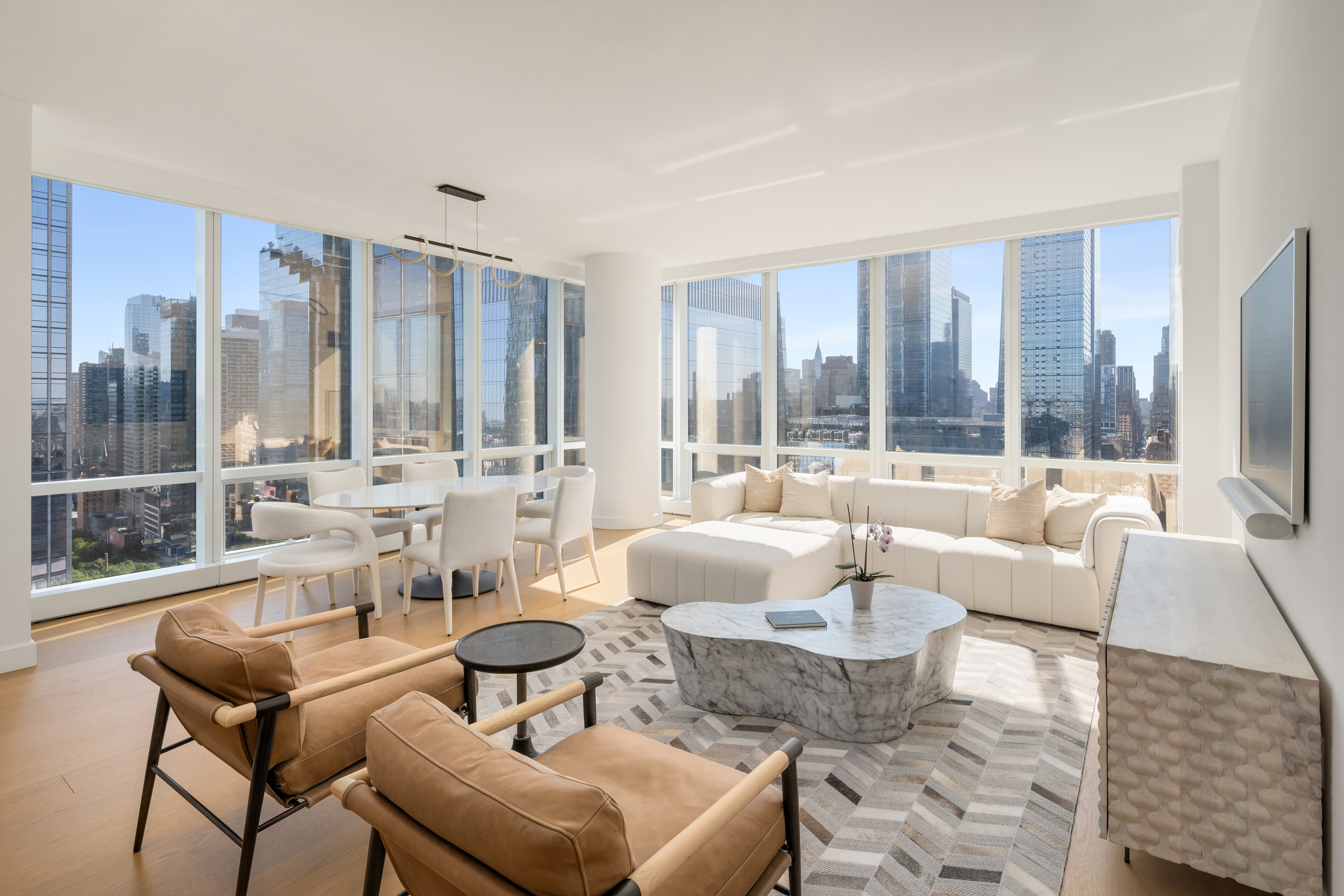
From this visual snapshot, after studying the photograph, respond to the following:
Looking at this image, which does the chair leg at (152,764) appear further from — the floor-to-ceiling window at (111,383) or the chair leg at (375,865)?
the floor-to-ceiling window at (111,383)

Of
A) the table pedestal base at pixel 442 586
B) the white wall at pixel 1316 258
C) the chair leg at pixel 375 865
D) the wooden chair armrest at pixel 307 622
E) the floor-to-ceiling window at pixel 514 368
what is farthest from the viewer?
the floor-to-ceiling window at pixel 514 368

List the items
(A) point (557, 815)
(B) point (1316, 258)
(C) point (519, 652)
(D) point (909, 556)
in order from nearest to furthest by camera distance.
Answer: (A) point (557, 815)
(B) point (1316, 258)
(C) point (519, 652)
(D) point (909, 556)

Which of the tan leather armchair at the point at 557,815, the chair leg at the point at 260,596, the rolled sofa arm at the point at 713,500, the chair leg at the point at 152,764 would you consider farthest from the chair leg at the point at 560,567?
the tan leather armchair at the point at 557,815

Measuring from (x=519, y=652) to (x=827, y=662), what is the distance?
1.21 metres

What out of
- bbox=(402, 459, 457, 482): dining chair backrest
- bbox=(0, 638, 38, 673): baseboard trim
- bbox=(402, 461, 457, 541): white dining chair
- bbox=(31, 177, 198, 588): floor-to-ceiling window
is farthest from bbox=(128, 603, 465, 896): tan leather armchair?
bbox=(402, 459, 457, 482): dining chair backrest

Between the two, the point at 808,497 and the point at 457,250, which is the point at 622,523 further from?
the point at 457,250

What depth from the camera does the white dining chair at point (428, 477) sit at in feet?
17.1

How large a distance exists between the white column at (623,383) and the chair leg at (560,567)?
231 cm

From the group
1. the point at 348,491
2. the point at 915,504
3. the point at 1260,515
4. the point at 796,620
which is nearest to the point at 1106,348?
the point at 915,504

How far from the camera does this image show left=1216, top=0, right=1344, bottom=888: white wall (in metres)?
1.55

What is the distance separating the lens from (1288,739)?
160 centimetres

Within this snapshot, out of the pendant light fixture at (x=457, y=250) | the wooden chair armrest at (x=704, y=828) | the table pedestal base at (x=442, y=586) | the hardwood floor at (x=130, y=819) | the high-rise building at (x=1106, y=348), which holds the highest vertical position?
the pendant light fixture at (x=457, y=250)

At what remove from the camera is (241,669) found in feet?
5.42

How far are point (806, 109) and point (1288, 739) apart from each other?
126 inches
